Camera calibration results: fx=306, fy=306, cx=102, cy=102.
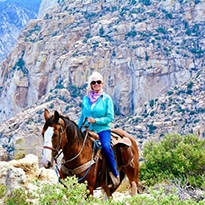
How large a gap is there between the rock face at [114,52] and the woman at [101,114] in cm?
4781

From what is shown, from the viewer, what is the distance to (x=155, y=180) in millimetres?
10242

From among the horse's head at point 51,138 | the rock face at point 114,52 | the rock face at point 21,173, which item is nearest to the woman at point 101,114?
the horse's head at point 51,138

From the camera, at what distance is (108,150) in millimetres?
5461

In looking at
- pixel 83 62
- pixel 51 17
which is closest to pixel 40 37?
pixel 51 17

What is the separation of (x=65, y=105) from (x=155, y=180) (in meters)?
44.3

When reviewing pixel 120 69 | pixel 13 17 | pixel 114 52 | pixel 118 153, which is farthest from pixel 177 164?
pixel 13 17

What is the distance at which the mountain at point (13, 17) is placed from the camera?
131375 millimetres

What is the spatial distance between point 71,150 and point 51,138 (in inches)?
23.5

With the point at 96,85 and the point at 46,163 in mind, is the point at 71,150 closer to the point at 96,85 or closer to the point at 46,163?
the point at 46,163

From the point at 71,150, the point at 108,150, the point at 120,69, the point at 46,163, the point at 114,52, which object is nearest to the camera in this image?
the point at 46,163

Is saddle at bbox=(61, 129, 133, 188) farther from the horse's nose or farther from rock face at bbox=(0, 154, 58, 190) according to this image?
rock face at bbox=(0, 154, 58, 190)

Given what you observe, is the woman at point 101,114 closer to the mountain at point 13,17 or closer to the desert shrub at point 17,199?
the desert shrub at point 17,199

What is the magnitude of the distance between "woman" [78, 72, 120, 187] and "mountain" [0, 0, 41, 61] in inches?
5133

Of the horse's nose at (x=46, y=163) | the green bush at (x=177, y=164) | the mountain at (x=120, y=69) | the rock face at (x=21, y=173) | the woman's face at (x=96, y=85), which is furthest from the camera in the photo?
the mountain at (x=120, y=69)
